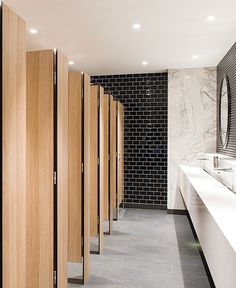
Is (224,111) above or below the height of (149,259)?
above

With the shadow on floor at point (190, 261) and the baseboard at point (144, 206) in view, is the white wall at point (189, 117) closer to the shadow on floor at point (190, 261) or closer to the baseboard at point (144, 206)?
the baseboard at point (144, 206)

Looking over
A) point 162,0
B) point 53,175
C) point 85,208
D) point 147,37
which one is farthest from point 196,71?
point 53,175


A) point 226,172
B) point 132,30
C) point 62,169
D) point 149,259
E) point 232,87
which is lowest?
point 149,259

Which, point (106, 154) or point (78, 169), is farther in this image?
point (106, 154)

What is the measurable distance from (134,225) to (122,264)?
1.50 metres

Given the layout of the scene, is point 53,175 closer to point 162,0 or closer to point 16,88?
point 16,88

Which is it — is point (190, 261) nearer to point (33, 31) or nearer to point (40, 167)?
point (40, 167)

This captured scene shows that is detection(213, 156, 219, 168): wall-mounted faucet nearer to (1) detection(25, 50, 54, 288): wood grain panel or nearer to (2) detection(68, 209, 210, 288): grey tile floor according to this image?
(2) detection(68, 209, 210, 288): grey tile floor

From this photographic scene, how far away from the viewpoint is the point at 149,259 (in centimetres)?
342

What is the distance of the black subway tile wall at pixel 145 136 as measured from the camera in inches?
229

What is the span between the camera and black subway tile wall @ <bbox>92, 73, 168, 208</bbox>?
5809mm

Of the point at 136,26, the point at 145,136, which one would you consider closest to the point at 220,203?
the point at 136,26

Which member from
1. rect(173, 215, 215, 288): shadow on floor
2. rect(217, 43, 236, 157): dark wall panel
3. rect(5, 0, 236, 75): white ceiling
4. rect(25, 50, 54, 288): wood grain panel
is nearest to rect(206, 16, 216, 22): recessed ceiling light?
rect(5, 0, 236, 75): white ceiling

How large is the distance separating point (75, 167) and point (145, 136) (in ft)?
10.7
